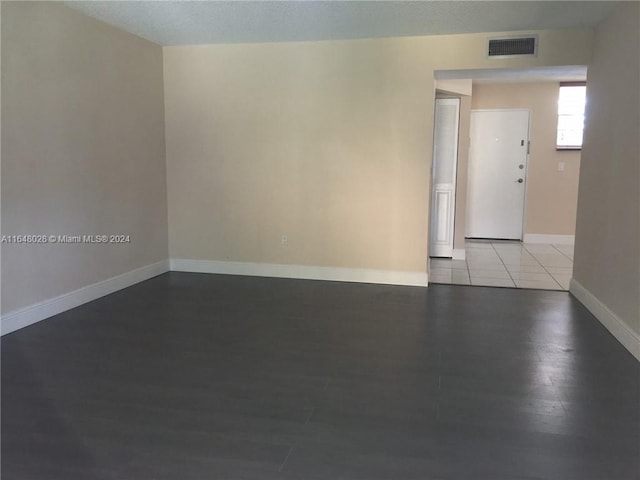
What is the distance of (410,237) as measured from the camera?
16.6 feet

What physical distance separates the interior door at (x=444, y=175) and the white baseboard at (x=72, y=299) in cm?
350

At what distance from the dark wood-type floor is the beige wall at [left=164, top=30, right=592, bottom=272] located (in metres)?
1.13

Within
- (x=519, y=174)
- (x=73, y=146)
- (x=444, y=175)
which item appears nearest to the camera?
(x=73, y=146)

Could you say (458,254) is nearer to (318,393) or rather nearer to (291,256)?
(291,256)

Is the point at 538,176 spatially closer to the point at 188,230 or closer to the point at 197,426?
the point at 188,230

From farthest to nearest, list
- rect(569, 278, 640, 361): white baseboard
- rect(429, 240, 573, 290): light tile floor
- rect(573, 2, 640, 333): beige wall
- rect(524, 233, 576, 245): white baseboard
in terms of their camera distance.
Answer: rect(524, 233, 576, 245): white baseboard, rect(429, 240, 573, 290): light tile floor, rect(573, 2, 640, 333): beige wall, rect(569, 278, 640, 361): white baseboard

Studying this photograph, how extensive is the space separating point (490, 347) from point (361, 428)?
4.65ft

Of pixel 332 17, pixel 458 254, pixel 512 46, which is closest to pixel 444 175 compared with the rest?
pixel 458 254

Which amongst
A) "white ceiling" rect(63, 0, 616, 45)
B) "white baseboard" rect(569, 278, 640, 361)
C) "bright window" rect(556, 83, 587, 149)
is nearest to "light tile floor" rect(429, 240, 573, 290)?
"white baseboard" rect(569, 278, 640, 361)

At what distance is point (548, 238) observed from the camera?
771 centimetres

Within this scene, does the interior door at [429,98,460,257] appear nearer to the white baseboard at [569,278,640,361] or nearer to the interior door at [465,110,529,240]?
the interior door at [465,110,529,240]

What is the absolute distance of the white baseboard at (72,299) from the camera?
3590mm

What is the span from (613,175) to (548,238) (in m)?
4.13

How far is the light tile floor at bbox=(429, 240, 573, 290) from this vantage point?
5.22 metres
